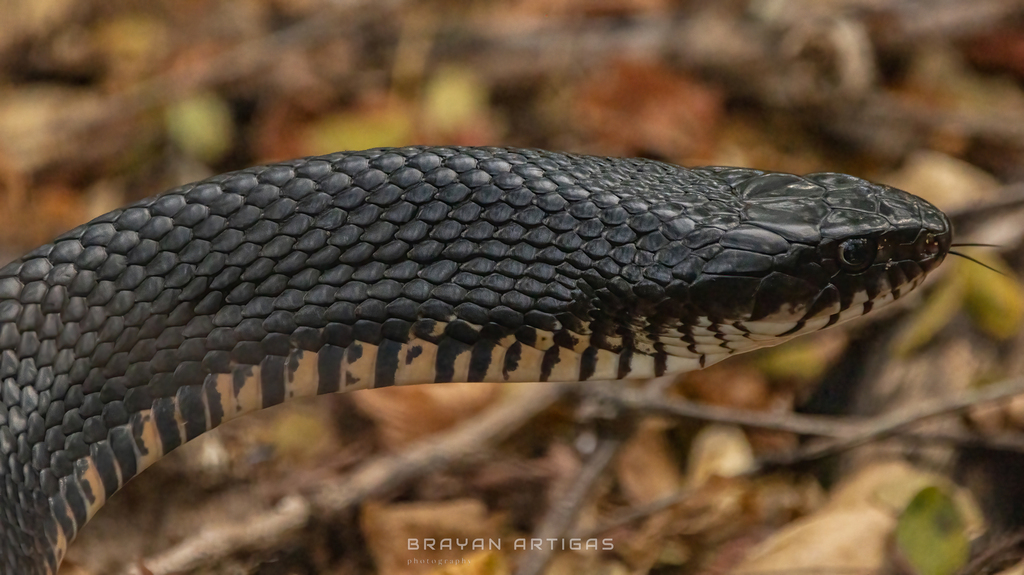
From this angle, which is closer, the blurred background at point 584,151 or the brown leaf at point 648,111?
the blurred background at point 584,151

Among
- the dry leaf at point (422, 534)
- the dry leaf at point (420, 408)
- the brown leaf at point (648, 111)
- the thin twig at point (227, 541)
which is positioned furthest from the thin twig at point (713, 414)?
the brown leaf at point (648, 111)

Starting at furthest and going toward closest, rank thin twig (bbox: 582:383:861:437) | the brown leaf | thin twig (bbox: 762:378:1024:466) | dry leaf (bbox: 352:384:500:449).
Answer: the brown leaf
dry leaf (bbox: 352:384:500:449)
thin twig (bbox: 582:383:861:437)
thin twig (bbox: 762:378:1024:466)

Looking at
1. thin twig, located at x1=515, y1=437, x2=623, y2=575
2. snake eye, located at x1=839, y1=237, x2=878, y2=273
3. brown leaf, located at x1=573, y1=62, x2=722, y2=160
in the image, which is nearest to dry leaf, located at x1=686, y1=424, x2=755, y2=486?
thin twig, located at x1=515, y1=437, x2=623, y2=575

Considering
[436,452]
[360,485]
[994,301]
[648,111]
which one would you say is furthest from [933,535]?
[648,111]

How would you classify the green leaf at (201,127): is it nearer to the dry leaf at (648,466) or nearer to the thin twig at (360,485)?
the thin twig at (360,485)

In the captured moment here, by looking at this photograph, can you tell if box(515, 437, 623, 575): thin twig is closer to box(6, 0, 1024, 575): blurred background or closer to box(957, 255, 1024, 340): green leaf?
box(6, 0, 1024, 575): blurred background

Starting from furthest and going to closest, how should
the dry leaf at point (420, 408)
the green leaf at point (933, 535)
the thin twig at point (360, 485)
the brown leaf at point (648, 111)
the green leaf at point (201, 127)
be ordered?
the green leaf at point (201, 127)
the brown leaf at point (648, 111)
the dry leaf at point (420, 408)
the thin twig at point (360, 485)
the green leaf at point (933, 535)

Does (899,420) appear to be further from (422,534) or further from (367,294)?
(367,294)

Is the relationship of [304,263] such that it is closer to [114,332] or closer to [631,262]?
[114,332]
